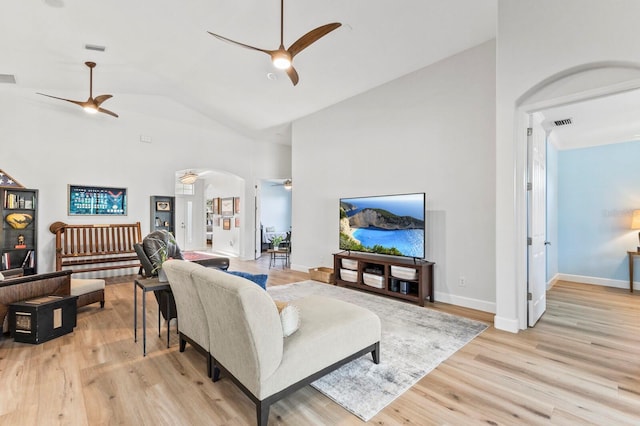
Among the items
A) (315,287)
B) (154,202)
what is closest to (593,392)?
(315,287)

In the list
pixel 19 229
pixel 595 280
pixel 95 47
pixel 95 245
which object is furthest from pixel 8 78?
pixel 595 280

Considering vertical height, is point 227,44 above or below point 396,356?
above

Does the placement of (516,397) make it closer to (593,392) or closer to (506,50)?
(593,392)

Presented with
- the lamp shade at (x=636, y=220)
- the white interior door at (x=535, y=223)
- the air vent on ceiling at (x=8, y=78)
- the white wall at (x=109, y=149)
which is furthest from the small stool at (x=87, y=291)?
the lamp shade at (x=636, y=220)

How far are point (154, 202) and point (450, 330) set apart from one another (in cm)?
643

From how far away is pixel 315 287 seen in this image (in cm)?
523

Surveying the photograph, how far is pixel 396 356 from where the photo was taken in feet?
8.79

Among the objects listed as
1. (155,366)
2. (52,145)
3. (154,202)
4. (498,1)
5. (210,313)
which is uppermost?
(498,1)

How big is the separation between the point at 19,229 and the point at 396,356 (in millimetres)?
6731

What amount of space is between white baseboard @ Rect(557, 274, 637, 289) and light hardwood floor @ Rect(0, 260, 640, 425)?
238cm

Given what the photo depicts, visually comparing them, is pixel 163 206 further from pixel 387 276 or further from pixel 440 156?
pixel 440 156

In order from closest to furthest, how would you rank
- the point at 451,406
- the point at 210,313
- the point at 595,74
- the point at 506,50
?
the point at 451,406
the point at 210,313
the point at 595,74
the point at 506,50

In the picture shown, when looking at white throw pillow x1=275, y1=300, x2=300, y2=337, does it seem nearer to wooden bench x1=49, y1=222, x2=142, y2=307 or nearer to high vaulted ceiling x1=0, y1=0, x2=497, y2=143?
high vaulted ceiling x1=0, y1=0, x2=497, y2=143

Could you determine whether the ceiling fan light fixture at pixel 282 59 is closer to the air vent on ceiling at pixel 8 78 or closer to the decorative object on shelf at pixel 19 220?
the air vent on ceiling at pixel 8 78
